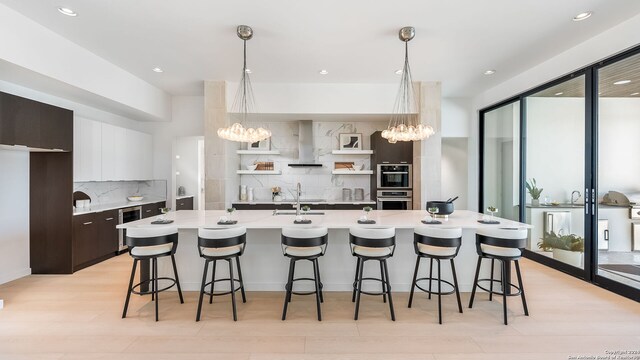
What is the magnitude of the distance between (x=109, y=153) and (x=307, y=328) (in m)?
4.56

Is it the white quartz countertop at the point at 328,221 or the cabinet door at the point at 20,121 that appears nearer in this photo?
the white quartz countertop at the point at 328,221

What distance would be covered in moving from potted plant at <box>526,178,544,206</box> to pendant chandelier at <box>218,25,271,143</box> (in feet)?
14.4

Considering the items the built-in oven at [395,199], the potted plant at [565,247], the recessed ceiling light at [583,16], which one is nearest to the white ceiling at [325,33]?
the recessed ceiling light at [583,16]

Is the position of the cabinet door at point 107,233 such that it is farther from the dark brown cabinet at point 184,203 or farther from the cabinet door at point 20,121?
the cabinet door at point 20,121

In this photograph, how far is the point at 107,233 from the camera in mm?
4613

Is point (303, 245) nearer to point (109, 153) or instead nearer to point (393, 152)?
point (393, 152)

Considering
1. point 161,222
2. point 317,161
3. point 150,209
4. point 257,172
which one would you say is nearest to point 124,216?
point 150,209

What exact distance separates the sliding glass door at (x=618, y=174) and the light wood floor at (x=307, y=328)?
1.87 feet

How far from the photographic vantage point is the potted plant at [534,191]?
15.3 ft

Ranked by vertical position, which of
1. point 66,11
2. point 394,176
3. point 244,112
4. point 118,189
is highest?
point 66,11

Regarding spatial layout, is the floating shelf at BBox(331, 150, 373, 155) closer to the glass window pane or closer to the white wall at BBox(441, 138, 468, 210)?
the white wall at BBox(441, 138, 468, 210)

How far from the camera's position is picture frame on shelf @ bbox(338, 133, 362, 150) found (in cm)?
600

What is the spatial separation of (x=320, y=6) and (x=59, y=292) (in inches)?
172

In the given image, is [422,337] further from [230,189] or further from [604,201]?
[230,189]
